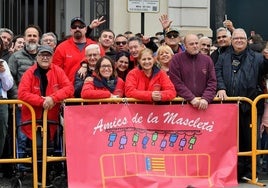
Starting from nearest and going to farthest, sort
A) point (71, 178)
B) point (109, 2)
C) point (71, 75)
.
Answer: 1. point (71, 178)
2. point (71, 75)
3. point (109, 2)

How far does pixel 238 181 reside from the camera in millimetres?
9055

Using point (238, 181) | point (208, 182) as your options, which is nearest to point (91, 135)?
point (208, 182)

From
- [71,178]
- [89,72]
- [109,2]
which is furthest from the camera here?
[109,2]

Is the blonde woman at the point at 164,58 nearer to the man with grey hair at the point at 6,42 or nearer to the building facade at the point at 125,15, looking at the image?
the man with grey hair at the point at 6,42

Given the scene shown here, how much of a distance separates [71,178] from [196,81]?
2.18 metres

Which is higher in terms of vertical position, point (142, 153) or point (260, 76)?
point (260, 76)

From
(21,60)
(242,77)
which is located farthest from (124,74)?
(242,77)

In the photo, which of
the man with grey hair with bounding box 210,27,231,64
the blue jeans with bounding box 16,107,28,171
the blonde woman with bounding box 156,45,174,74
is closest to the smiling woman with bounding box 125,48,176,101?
the blonde woman with bounding box 156,45,174,74

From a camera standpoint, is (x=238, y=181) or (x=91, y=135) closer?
(x=91, y=135)

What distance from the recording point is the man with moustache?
942 centimetres

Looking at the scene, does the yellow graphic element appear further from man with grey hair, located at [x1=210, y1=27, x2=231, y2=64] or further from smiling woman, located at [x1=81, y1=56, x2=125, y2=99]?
man with grey hair, located at [x1=210, y1=27, x2=231, y2=64]

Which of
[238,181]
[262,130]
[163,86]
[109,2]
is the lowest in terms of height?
[238,181]

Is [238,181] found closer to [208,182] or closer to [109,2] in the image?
[208,182]

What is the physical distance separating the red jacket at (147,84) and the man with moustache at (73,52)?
1.12 m
